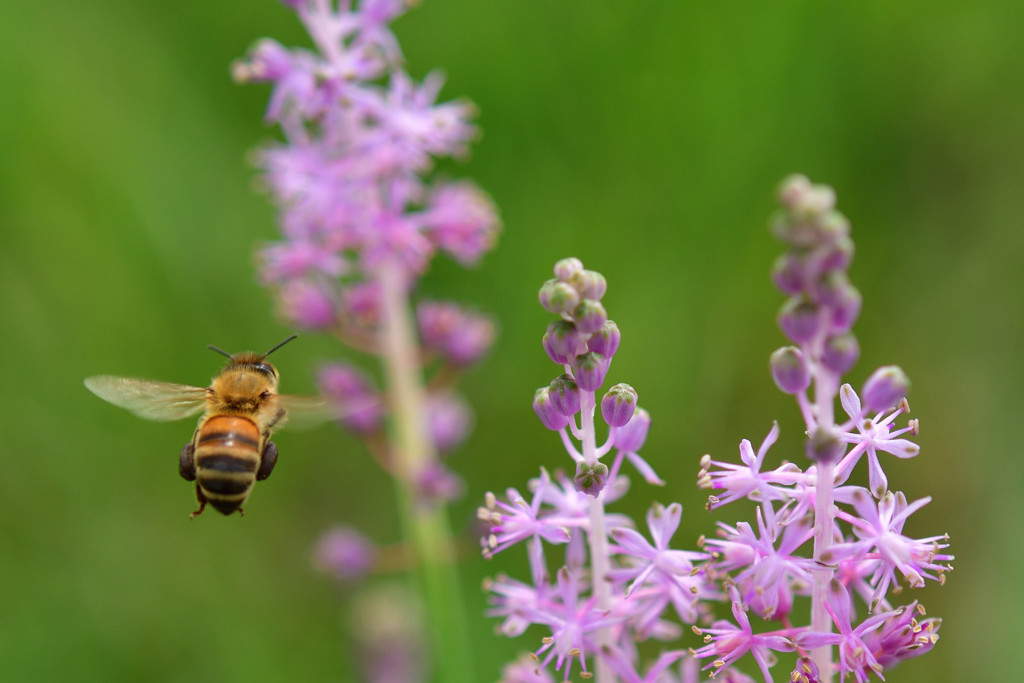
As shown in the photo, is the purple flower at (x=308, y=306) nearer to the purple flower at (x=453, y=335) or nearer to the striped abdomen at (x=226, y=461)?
the purple flower at (x=453, y=335)

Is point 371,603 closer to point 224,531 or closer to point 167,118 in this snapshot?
point 224,531

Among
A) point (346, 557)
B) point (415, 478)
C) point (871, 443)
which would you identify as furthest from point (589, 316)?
point (346, 557)

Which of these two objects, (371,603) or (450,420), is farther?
(371,603)

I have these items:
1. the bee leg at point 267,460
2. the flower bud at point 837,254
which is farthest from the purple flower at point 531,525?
the bee leg at point 267,460

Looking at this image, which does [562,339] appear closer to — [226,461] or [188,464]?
[226,461]

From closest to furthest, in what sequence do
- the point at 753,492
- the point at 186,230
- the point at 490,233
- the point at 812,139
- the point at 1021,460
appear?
the point at 753,492 → the point at 490,233 → the point at 1021,460 → the point at 812,139 → the point at 186,230

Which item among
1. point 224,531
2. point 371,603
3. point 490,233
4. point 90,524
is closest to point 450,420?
point 490,233
